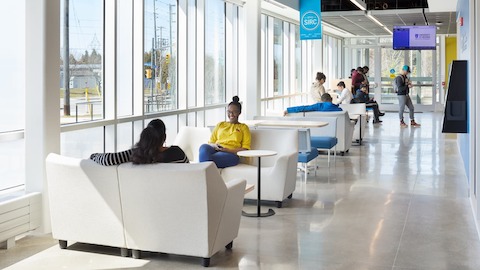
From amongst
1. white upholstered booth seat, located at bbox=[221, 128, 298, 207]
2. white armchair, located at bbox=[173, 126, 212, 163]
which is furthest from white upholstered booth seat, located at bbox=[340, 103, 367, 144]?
white armchair, located at bbox=[173, 126, 212, 163]

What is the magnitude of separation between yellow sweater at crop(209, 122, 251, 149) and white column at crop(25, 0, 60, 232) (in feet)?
7.87

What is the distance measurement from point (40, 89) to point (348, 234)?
3.28 m

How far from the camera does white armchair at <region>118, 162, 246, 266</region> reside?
15.8 ft

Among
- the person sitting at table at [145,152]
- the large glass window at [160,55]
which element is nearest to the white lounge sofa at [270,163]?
the large glass window at [160,55]

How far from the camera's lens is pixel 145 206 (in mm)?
5000

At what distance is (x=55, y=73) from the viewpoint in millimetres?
6000

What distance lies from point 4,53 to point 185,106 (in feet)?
16.8

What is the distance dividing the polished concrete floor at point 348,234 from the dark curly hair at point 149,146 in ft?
2.85

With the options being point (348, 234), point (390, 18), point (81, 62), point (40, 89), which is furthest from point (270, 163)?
point (390, 18)

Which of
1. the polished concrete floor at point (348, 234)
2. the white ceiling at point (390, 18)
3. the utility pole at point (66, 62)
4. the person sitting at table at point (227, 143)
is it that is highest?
the white ceiling at point (390, 18)

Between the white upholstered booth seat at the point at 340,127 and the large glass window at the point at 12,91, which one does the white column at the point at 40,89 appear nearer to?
the large glass window at the point at 12,91

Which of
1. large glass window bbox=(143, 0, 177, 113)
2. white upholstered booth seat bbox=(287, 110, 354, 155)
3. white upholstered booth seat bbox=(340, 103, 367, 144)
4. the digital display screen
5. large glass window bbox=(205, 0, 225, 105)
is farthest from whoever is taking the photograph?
the digital display screen

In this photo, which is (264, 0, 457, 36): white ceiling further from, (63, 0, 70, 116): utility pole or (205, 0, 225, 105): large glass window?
(63, 0, 70, 116): utility pole

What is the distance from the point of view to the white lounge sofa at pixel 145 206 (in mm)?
4844
